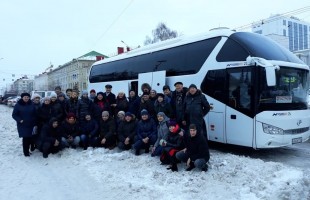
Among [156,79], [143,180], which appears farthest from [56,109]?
[143,180]

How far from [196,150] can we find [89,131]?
4135mm

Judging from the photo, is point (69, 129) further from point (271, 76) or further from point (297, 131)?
point (297, 131)

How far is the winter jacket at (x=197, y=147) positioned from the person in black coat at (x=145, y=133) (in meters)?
1.92

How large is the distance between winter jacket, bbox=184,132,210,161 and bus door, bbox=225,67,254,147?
184 cm

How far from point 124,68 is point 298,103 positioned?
7.85m

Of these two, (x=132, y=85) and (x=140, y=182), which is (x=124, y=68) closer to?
(x=132, y=85)

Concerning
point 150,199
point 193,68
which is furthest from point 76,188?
point 193,68

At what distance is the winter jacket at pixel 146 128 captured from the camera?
852 cm

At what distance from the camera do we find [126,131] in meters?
8.98

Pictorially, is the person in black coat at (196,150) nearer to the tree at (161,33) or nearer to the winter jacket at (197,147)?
the winter jacket at (197,147)

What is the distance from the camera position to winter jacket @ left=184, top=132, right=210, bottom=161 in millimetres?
6551

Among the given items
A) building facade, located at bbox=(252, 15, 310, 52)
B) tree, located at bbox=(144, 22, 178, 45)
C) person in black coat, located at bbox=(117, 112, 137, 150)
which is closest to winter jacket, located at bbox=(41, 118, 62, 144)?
person in black coat, located at bbox=(117, 112, 137, 150)

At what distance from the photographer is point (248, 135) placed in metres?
7.86

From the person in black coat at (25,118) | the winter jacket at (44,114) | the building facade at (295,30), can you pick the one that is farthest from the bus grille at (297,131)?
the building facade at (295,30)
